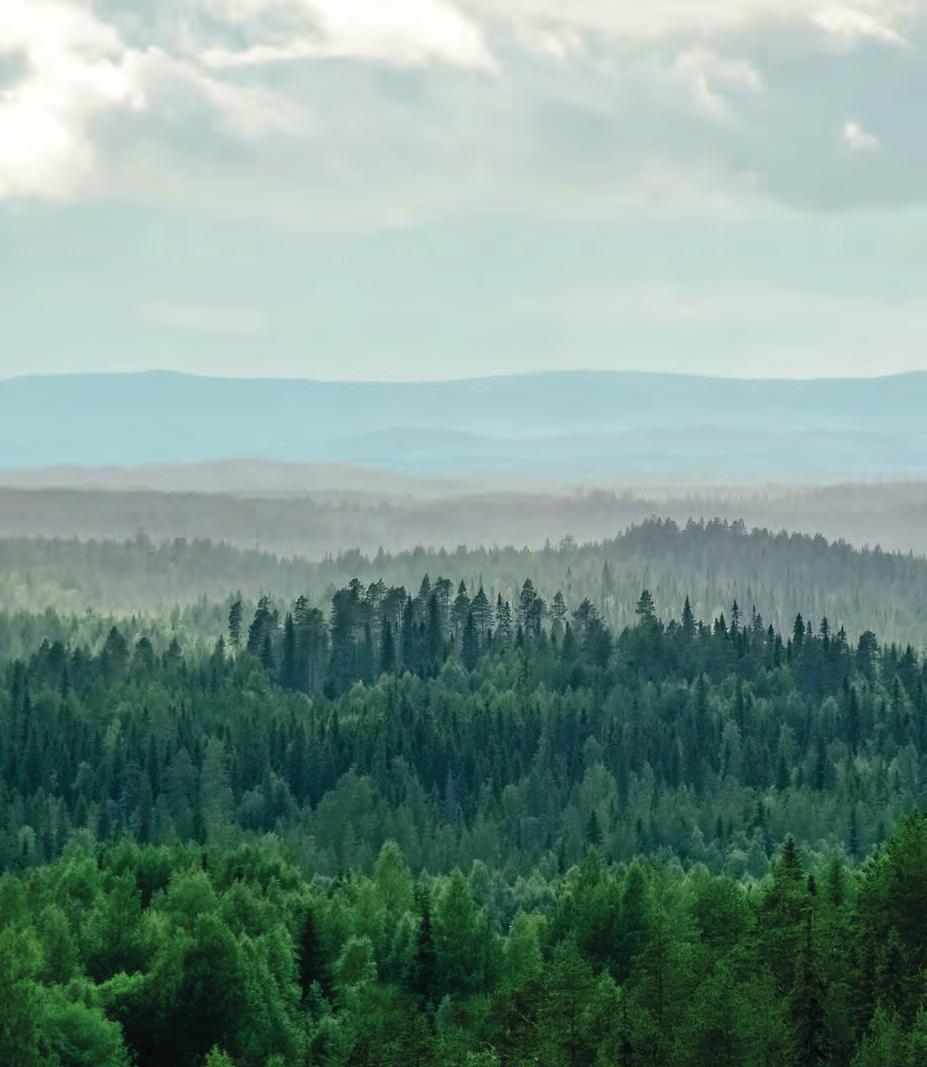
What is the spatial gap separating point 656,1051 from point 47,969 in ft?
175

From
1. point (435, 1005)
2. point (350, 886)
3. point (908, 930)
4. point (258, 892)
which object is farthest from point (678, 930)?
point (350, 886)

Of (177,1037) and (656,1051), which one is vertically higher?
(656,1051)

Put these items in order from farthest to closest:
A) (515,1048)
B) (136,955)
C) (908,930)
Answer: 1. (136,955)
2. (908,930)
3. (515,1048)

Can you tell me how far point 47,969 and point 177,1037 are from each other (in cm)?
995

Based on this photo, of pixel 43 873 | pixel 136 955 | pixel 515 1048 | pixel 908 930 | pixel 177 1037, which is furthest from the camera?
pixel 43 873

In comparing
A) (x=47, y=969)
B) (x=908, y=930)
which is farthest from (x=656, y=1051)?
(x=47, y=969)

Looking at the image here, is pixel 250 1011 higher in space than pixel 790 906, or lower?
lower

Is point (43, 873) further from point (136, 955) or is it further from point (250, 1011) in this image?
point (250, 1011)

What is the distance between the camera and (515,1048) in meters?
99.3

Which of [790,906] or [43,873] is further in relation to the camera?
[43,873]

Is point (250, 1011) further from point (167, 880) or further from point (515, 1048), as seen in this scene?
point (167, 880)

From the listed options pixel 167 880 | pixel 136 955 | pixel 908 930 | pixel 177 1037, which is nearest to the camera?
pixel 908 930

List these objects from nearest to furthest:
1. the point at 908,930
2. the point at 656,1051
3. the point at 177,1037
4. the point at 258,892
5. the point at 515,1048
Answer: the point at 656,1051 → the point at 515,1048 → the point at 908,930 → the point at 177,1037 → the point at 258,892

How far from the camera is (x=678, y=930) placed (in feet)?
436
